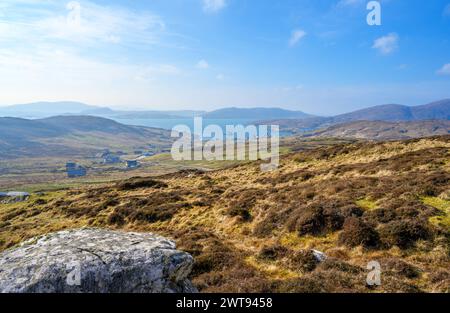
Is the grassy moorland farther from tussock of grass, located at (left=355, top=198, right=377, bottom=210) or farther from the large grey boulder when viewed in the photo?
the large grey boulder

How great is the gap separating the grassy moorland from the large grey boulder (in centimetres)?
240

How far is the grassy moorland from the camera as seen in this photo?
11.3m

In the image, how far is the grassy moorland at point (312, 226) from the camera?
11.3 metres

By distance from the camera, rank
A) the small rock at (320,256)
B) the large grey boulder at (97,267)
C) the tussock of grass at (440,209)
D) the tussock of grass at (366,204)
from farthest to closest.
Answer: the tussock of grass at (366,204) < the tussock of grass at (440,209) < the small rock at (320,256) < the large grey boulder at (97,267)

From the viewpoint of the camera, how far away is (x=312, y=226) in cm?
1739

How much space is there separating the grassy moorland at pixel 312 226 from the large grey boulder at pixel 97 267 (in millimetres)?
2396

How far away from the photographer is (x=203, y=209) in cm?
2836

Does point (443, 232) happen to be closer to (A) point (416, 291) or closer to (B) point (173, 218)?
(A) point (416, 291)

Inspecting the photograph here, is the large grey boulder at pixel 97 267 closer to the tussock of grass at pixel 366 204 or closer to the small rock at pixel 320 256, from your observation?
the small rock at pixel 320 256

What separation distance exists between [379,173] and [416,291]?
65.9 ft

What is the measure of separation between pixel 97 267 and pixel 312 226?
12.0 m

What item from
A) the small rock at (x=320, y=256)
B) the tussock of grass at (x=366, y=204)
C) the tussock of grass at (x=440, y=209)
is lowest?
the small rock at (x=320, y=256)

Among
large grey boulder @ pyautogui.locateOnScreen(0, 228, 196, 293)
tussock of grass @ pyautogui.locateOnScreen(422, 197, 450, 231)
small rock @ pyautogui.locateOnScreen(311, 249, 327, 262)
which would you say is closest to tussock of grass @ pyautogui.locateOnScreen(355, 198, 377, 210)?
tussock of grass @ pyautogui.locateOnScreen(422, 197, 450, 231)


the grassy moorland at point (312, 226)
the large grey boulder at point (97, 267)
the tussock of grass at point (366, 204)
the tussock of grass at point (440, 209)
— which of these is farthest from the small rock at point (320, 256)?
the tussock of grass at point (366, 204)
